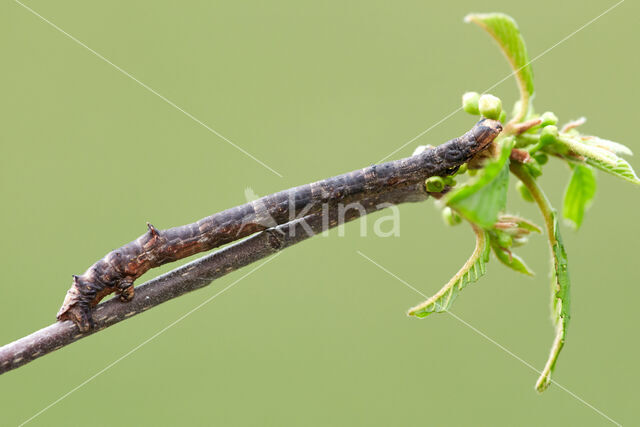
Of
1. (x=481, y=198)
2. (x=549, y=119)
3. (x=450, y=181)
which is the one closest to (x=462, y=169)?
(x=450, y=181)

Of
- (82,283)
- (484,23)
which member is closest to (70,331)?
(82,283)

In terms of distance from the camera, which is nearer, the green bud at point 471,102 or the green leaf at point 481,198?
the green leaf at point 481,198

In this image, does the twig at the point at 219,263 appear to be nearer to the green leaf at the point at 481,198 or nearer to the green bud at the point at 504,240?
the green bud at the point at 504,240

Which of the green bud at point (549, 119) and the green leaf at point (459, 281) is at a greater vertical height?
the green bud at point (549, 119)

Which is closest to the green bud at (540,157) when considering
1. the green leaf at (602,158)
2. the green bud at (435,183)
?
the green leaf at (602,158)

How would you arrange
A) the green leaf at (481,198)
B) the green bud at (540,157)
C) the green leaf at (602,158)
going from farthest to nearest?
the green bud at (540,157)
the green leaf at (602,158)
the green leaf at (481,198)

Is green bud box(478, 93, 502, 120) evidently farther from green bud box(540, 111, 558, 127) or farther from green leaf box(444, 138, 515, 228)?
green leaf box(444, 138, 515, 228)

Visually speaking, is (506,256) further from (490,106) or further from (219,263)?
(219,263)
